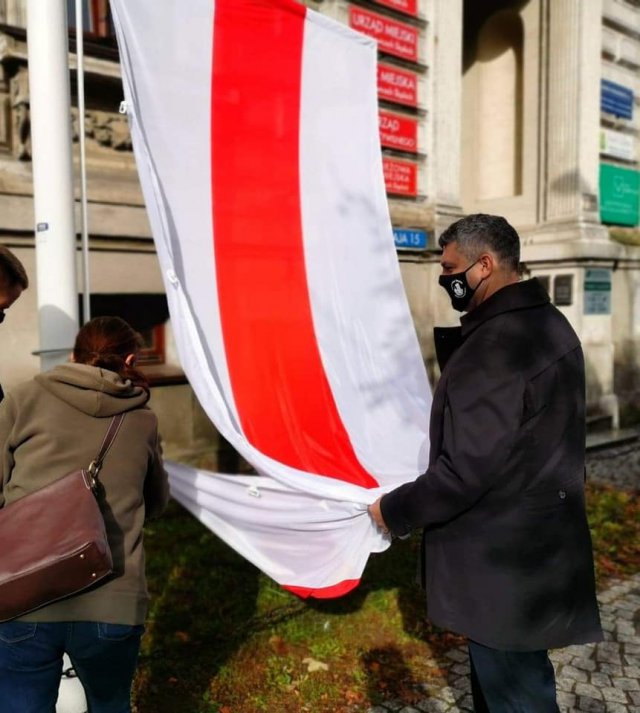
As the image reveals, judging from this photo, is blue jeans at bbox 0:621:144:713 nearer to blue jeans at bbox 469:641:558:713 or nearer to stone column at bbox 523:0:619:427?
blue jeans at bbox 469:641:558:713

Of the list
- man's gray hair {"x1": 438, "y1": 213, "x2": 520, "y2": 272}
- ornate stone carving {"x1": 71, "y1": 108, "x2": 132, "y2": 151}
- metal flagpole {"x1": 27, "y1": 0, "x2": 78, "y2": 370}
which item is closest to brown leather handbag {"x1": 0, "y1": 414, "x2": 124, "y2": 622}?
metal flagpole {"x1": 27, "y1": 0, "x2": 78, "y2": 370}

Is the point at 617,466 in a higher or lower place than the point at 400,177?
lower

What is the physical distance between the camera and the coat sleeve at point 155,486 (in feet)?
7.29

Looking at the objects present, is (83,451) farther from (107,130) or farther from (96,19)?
(96,19)

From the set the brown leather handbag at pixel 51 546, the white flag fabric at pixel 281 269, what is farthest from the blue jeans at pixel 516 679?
the brown leather handbag at pixel 51 546

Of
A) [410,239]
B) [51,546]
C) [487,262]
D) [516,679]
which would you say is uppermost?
[410,239]

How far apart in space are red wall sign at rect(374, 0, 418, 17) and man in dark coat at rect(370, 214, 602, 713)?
6.53 metres

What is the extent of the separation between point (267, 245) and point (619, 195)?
8324mm

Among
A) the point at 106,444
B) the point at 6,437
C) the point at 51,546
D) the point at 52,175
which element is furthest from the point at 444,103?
the point at 51,546

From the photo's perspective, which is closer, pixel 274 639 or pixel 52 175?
pixel 52 175

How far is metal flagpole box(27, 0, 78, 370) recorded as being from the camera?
2.65 metres

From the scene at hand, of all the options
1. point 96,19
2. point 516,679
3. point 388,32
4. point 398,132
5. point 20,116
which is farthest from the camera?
point 398,132

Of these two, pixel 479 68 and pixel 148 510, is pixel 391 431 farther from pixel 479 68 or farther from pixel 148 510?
pixel 479 68

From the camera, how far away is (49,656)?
78.7 inches
